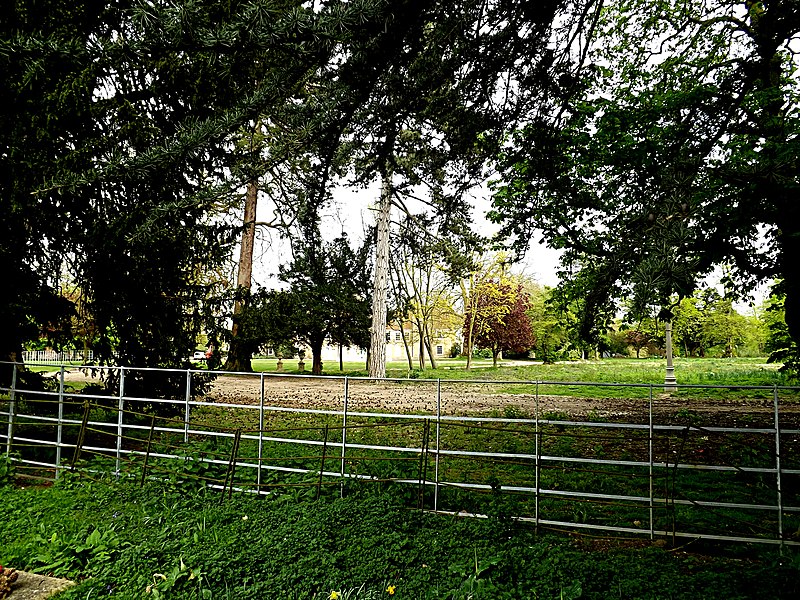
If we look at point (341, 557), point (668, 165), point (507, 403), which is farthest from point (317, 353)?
point (668, 165)

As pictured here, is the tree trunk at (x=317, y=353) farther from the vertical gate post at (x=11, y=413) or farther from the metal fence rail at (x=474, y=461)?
the vertical gate post at (x=11, y=413)

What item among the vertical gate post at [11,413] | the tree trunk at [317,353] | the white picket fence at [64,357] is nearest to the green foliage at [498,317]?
the tree trunk at [317,353]

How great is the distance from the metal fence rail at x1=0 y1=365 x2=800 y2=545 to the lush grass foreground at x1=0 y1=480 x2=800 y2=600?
0.38m

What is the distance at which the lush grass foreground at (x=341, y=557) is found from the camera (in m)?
2.83

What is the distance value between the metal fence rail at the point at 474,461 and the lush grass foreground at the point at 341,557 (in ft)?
1.26

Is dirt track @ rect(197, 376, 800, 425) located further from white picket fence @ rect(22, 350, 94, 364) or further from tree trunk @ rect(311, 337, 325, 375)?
tree trunk @ rect(311, 337, 325, 375)

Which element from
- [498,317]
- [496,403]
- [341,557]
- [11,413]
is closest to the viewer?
[341,557]

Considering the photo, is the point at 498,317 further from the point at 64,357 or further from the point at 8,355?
the point at 8,355

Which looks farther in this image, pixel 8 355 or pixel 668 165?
pixel 8 355

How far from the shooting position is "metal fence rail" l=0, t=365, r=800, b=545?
4.07m

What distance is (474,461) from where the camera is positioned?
697 centimetres

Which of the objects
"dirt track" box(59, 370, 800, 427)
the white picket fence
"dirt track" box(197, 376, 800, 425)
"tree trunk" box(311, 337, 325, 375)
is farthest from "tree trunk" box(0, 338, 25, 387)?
"tree trunk" box(311, 337, 325, 375)

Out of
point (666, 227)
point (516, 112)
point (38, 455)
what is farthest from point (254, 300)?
point (666, 227)

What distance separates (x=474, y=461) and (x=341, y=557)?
161 inches
